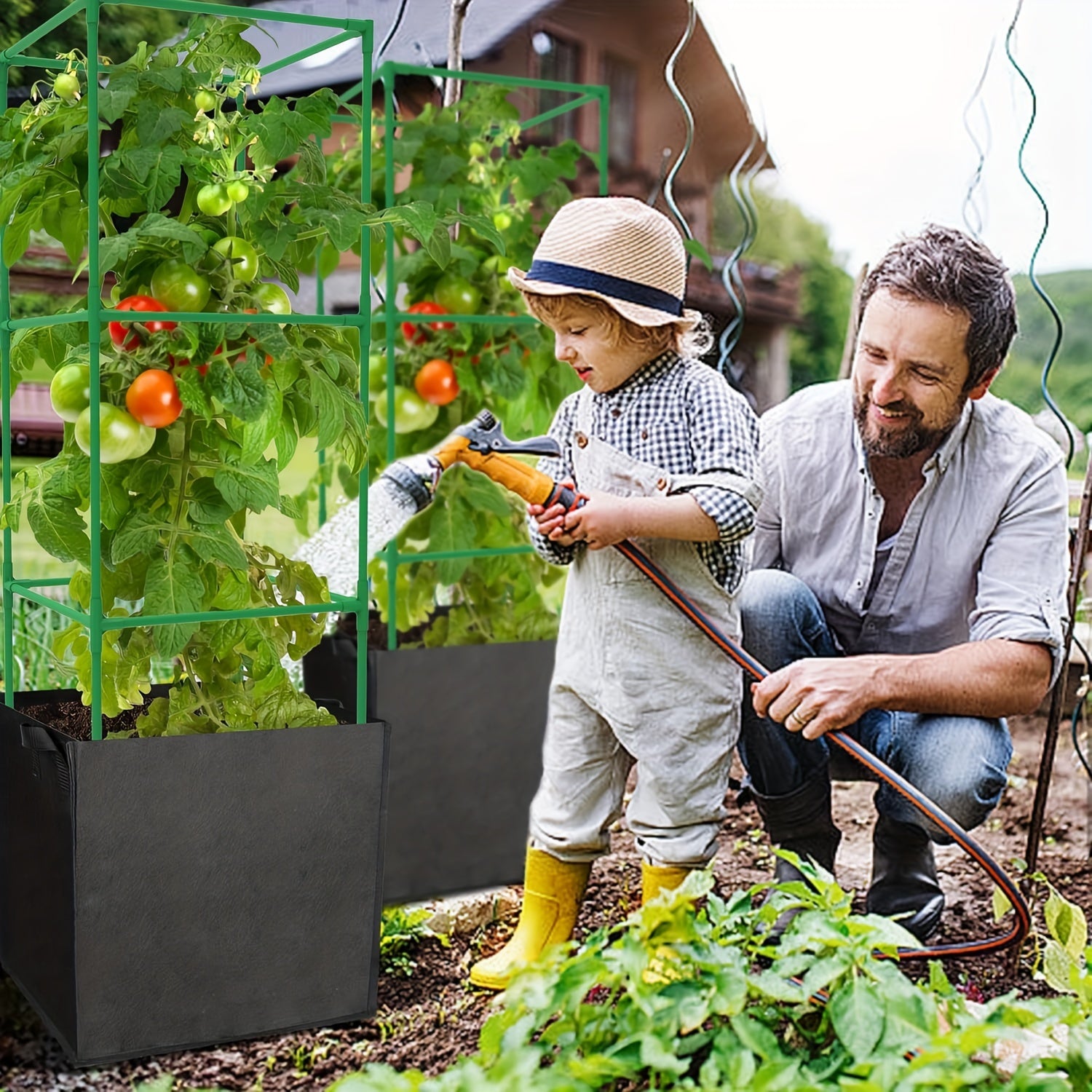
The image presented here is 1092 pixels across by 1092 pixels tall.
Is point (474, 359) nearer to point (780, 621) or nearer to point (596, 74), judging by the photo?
point (596, 74)

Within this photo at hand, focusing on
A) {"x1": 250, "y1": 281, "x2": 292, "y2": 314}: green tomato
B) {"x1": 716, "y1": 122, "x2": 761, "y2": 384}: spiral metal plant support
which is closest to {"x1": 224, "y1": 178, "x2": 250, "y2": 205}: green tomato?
{"x1": 250, "y1": 281, "x2": 292, "y2": 314}: green tomato

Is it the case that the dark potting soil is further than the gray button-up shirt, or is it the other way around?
the gray button-up shirt

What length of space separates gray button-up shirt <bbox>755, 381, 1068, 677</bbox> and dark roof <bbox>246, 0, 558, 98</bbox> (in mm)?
993

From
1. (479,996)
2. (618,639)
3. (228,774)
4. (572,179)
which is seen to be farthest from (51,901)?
(572,179)

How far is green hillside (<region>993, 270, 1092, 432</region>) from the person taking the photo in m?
3.10

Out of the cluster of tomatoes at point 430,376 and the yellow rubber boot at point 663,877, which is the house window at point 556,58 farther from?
the yellow rubber boot at point 663,877

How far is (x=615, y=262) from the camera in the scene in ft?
6.42

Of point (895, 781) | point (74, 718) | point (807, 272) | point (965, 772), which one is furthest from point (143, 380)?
point (807, 272)

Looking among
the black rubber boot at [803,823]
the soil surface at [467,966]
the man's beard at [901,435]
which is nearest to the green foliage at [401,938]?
the soil surface at [467,966]

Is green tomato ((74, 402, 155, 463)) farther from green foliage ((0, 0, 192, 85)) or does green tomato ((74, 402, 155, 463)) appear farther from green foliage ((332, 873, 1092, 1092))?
green foliage ((0, 0, 192, 85))

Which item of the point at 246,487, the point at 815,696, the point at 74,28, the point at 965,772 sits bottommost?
the point at 965,772

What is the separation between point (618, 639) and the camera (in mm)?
2018

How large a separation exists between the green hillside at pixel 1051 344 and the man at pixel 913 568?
881mm

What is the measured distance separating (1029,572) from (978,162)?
117cm
